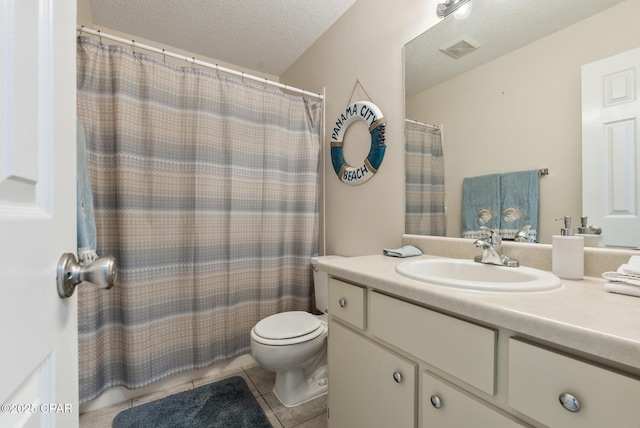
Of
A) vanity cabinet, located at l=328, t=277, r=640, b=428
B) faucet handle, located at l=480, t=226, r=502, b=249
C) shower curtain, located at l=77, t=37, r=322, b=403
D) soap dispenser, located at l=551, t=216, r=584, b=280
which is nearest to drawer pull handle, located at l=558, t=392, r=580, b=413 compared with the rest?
vanity cabinet, located at l=328, t=277, r=640, b=428

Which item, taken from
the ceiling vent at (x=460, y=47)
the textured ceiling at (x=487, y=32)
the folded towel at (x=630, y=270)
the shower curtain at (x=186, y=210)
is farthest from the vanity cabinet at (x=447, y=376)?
the ceiling vent at (x=460, y=47)

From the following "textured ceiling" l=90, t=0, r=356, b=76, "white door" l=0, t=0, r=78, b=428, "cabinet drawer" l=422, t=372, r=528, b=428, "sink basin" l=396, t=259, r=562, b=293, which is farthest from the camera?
"textured ceiling" l=90, t=0, r=356, b=76

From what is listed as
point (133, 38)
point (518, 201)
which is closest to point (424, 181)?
point (518, 201)

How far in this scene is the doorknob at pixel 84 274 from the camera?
401 millimetres

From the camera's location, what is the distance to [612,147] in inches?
34.4

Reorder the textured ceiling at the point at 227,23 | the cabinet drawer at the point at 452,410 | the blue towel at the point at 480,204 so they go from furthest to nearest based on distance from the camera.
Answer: the textured ceiling at the point at 227,23 → the blue towel at the point at 480,204 → the cabinet drawer at the point at 452,410

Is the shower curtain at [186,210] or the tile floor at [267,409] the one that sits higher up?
the shower curtain at [186,210]

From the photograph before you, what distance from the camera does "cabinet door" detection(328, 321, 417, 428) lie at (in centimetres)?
86

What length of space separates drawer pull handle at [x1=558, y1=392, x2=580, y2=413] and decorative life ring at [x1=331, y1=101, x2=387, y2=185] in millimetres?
1281

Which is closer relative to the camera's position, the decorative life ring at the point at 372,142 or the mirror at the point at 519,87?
the mirror at the point at 519,87

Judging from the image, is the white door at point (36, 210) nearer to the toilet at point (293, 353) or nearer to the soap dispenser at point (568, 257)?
the toilet at point (293, 353)

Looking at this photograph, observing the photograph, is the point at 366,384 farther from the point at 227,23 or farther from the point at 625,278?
the point at 227,23

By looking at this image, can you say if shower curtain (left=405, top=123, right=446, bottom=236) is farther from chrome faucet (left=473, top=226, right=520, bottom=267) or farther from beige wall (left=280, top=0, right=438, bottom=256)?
chrome faucet (left=473, top=226, right=520, bottom=267)

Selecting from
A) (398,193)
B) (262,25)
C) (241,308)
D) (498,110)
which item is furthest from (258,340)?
(262,25)
